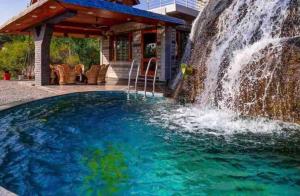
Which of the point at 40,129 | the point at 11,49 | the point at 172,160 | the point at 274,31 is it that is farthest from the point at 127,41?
the point at 172,160

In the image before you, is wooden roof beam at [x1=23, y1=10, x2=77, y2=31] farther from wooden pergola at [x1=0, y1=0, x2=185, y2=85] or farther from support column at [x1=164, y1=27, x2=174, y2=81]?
support column at [x1=164, y1=27, x2=174, y2=81]

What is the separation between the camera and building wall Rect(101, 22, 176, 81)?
45.9 feet

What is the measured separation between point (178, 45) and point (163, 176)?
42.5 feet

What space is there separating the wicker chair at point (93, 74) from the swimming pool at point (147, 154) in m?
6.70

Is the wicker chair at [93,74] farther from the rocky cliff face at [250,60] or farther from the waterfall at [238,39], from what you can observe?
the waterfall at [238,39]

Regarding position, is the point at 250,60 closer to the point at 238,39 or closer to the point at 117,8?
the point at 238,39

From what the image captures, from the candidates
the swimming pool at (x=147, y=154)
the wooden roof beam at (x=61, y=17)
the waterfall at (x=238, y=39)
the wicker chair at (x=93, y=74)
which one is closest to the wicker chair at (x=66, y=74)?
the wicker chair at (x=93, y=74)

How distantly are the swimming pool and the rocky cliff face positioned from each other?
62 centimetres

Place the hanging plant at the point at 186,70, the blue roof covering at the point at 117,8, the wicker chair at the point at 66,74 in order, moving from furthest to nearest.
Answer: the wicker chair at the point at 66,74 < the blue roof covering at the point at 117,8 < the hanging plant at the point at 186,70

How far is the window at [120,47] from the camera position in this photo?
56.2ft

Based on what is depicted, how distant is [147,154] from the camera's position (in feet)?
14.4

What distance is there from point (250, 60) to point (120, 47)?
11.9 meters

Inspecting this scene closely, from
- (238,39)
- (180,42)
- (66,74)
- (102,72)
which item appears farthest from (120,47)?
(238,39)

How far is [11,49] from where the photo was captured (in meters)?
19.8
